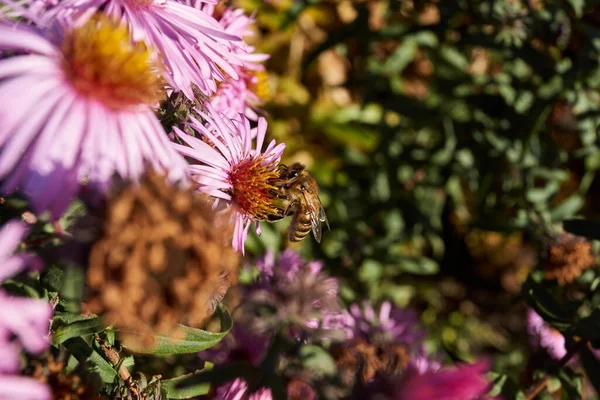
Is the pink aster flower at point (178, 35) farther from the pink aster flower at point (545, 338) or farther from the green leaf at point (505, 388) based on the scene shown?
the pink aster flower at point (545, 338)

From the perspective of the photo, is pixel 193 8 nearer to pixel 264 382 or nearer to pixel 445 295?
pixel 264 382

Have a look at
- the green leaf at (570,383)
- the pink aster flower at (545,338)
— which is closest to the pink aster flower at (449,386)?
the green leaf at (570,383)

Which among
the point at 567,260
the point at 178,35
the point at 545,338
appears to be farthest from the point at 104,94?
the point at 545,338

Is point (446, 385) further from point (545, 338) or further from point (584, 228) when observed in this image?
point (545, 338)

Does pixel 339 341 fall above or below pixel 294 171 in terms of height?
below

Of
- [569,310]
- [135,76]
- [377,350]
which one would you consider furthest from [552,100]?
[135,76]

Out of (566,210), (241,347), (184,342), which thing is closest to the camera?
(184,342)
